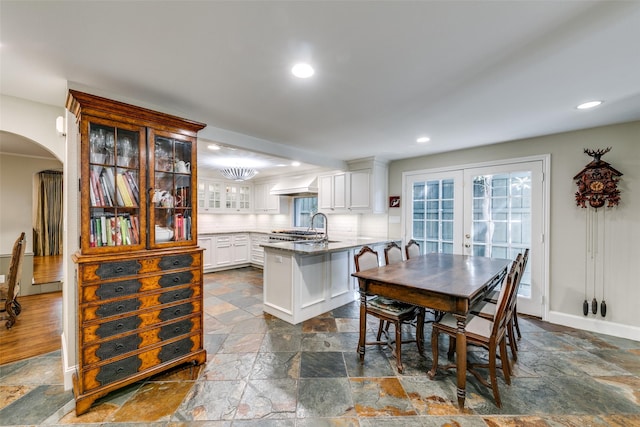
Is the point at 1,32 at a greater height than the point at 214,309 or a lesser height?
greater

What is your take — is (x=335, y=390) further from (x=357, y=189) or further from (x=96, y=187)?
(x=357, y=189)

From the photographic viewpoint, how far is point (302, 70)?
6.14 ft

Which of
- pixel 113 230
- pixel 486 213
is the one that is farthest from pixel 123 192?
pixel 486 213

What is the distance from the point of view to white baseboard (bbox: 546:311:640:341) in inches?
117

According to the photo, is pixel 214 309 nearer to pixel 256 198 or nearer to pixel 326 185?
pixel 326 185

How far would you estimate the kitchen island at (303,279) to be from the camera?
3.31 metres

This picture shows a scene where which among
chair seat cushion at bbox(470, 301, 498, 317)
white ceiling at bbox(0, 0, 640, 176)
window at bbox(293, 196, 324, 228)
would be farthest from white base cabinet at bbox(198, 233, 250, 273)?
chair seat cushion at bbox(470, 301, 498, 317)

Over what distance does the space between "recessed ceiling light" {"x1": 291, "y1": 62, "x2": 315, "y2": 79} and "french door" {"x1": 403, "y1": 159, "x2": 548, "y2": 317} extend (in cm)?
327

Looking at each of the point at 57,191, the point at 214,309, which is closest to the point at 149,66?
the point at 214,309

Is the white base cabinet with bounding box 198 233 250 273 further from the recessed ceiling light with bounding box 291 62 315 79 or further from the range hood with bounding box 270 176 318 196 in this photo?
the recessed ceiling light with bounding box 291 62 315 79

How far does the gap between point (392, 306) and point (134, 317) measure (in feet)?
7.17

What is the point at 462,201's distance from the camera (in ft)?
13.7

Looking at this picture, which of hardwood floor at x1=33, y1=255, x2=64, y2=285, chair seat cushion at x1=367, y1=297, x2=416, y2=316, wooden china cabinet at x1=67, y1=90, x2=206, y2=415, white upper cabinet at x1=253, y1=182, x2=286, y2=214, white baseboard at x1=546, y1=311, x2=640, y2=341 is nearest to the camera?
wooden china cabinet at x1=67, y1=90, x2=206, y2=415

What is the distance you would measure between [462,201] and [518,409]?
291 centimetres
